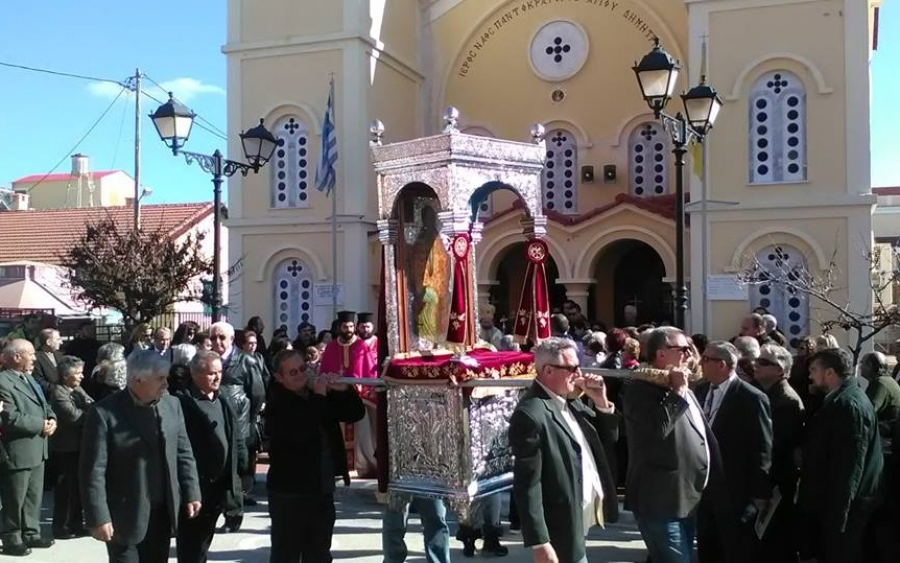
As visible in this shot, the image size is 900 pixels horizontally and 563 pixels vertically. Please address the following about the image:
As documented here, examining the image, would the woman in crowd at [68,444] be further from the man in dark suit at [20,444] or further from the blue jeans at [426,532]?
the blue jeans at [426,532]

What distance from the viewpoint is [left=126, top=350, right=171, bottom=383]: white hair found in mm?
5430

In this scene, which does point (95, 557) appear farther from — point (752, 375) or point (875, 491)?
point (875, 491)

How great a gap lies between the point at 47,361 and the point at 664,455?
24.0 ft

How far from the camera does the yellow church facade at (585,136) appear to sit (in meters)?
16.8

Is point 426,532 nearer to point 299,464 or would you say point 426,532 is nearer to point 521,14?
point 299,464

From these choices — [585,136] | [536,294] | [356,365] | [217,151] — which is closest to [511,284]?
[585,136]

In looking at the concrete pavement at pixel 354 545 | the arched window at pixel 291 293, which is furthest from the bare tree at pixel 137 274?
the concrete pavement at pixel 354 545

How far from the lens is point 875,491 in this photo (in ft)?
20.5

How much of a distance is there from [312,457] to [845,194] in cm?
1354

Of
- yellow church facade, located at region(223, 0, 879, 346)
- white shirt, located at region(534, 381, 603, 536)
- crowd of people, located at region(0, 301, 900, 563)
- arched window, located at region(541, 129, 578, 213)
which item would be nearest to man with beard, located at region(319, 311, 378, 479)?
crowd of people, located at region(0, 301, 900, 563)

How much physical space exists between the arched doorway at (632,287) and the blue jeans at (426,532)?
45.3 feet

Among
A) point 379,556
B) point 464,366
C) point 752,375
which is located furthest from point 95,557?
point 752,375

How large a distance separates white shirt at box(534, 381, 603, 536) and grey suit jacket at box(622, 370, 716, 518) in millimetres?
363

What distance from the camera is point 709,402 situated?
6.19m
